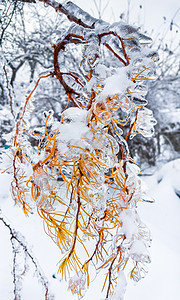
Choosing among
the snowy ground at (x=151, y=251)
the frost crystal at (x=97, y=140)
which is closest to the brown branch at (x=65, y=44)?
the frost crystal at (x=97, y=140)

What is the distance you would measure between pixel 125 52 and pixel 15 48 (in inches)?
84.8

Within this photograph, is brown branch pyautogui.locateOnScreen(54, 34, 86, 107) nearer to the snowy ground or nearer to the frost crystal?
the frost crystal

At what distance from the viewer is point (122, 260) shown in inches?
9.4

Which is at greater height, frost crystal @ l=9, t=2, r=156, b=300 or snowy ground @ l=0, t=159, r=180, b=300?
frost crystal @ l=9, t=2, r=156, b=300

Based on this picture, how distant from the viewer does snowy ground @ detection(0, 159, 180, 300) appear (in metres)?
0.68

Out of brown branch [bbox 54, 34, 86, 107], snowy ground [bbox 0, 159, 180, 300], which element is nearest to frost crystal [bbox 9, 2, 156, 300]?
brown branch [bbox 54, 34, 86, 107]

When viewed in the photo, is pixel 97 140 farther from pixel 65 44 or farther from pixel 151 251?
pixel 151 251

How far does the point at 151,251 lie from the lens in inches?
35.5

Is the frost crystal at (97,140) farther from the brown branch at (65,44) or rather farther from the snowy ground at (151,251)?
the snowy ground at (151,251)

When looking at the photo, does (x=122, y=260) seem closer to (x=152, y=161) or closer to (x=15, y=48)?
(x=15, y=48)

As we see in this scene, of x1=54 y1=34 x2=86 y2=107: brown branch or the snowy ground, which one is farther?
the snowy ground

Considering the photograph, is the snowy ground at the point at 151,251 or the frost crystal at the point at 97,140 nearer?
the frost crystal at the point at 97,140

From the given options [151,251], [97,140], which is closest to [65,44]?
[97,140]

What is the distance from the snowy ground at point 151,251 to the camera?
68 centimetres
